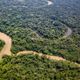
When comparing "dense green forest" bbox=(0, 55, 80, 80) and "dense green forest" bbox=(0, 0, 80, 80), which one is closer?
"dense green forest" bbox=(0, 55, 80, 80)

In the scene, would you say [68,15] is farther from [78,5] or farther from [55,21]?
[78,5]

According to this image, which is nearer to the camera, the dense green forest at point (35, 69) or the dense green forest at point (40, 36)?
the dense green forest at point (35, 69)

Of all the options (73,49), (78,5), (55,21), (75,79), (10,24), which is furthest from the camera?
(78,5)

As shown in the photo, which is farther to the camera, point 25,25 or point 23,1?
point 23,1

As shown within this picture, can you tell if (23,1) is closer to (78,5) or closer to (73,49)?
(78,5)

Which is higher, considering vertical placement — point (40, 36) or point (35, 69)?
point (35, 69)

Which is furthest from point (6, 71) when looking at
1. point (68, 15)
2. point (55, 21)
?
point (68, 15)

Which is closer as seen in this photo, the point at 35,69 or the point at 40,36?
the point at 35,69

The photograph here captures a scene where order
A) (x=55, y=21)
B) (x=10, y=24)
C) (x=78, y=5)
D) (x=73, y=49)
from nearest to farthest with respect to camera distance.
→ (x=73, y=49), (x=10, y=24), (x=55, y=21), (x=78, y=5)
